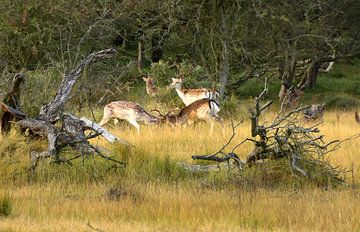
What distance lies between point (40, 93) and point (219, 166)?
5.59 metres

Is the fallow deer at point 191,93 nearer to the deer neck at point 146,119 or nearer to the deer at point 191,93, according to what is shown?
the deer at point 191,93

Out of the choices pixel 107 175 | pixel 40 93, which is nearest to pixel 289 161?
pixel 107 175

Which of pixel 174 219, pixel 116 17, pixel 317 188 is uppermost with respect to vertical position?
pixel 116 17

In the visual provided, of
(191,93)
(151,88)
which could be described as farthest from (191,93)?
(151,88)

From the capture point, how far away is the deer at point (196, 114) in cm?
1595

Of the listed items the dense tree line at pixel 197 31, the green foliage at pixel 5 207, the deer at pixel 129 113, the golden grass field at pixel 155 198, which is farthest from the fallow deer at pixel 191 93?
the green foliage at pixel 5 207

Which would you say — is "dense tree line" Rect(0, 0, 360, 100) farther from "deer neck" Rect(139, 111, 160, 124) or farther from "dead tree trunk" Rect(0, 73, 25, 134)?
"dead tree trunk" Rect(0, 73, 25, 134)

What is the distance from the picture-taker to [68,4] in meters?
26.6

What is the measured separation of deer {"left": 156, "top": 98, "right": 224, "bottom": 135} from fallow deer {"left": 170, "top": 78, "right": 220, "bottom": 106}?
2.19 metres

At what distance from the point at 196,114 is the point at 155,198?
7068 mm

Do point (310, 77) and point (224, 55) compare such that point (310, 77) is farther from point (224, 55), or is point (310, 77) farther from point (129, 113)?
point (129, 113)

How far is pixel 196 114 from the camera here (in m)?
16.1

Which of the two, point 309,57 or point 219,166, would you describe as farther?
point 309,57

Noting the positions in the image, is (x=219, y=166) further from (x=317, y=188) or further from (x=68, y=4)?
(x=68, y=4)
